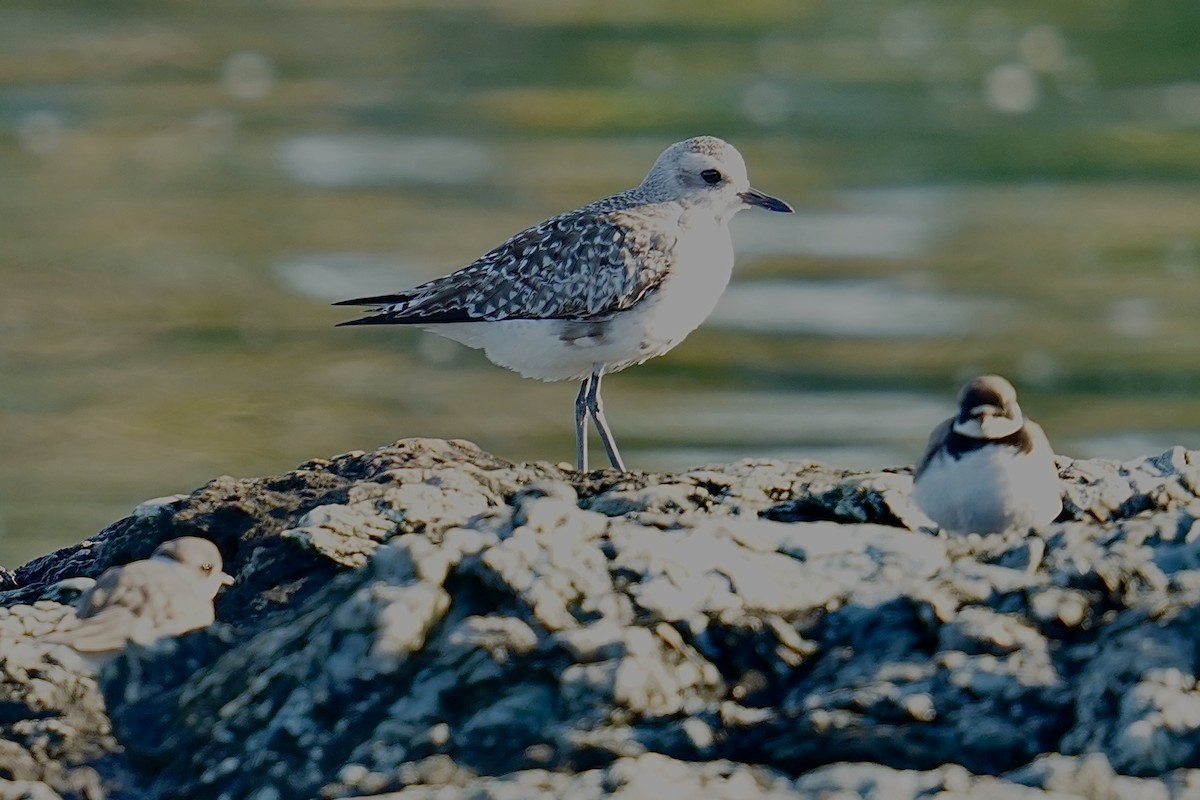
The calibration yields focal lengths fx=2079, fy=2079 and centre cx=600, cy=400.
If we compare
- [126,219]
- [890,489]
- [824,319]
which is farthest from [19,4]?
[890,489]

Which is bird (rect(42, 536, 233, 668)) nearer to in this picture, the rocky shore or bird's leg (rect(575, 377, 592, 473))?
the rocky shore

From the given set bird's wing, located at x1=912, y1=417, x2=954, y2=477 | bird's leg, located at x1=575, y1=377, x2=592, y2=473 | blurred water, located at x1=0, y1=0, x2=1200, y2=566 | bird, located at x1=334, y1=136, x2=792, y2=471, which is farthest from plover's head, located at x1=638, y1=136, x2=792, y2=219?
blurred water, located at x1=0, y1=0, x2=1200, y2=566

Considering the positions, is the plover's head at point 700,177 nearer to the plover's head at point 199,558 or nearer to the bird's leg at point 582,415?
the bird's leg at point 582,415

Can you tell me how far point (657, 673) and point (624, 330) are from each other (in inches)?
173

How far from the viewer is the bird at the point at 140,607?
5.91 meters

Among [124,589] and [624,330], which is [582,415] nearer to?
[624,330]

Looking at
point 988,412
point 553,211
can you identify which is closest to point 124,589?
point 988,412

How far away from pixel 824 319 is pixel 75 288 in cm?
1052

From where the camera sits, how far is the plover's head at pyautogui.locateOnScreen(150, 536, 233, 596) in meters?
6.20

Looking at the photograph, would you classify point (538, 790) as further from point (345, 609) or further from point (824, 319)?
point (824, 319)

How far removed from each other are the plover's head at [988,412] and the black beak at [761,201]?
12.2 feet

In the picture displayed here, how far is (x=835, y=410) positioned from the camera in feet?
77.7

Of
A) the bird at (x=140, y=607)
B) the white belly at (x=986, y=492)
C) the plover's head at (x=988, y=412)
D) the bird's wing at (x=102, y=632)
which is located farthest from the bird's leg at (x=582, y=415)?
the bird's wing at (x=102, y=632)

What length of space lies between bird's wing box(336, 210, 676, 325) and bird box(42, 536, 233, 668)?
141 inches
